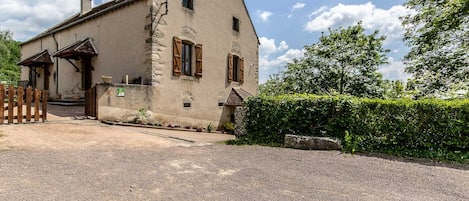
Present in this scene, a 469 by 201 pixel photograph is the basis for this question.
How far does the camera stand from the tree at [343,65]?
17422 mm

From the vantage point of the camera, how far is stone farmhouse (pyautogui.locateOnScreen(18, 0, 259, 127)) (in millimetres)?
10625

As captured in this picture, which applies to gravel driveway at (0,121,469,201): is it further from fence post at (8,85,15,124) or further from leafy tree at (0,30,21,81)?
leafy tree at (0,30,21,81)

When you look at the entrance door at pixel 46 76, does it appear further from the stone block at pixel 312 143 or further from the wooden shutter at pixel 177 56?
the stone block at pixel 312 143

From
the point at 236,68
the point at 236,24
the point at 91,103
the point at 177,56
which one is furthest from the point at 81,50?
the point at 236,24

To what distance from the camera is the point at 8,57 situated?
1275 inches

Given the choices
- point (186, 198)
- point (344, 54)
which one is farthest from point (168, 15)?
point (344, 54)

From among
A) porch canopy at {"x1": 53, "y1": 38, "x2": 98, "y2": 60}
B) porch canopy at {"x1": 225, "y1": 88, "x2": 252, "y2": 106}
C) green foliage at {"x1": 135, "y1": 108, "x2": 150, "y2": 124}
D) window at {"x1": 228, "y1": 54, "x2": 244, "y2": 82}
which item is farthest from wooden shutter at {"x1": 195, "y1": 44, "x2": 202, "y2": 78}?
porch canopy at {"x1": 53, "y1": 38, "x2": 98, "y2": 60}

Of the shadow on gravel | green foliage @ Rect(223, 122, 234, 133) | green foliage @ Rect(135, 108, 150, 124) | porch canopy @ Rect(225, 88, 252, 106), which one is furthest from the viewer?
porch canopy @ Rect(225, 88, 252, 106)

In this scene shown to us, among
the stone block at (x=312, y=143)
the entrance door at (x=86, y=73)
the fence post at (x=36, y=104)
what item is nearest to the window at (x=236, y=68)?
the entrance door at (x=86, y=73)

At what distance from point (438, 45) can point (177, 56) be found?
37.0 ft

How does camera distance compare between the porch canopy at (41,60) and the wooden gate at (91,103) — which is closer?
the wooden gate at (91,103)

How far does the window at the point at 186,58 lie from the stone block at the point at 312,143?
7216 millimetres

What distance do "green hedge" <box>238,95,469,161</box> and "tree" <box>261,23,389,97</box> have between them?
10.6 meters

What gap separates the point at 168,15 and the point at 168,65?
2073 mm
